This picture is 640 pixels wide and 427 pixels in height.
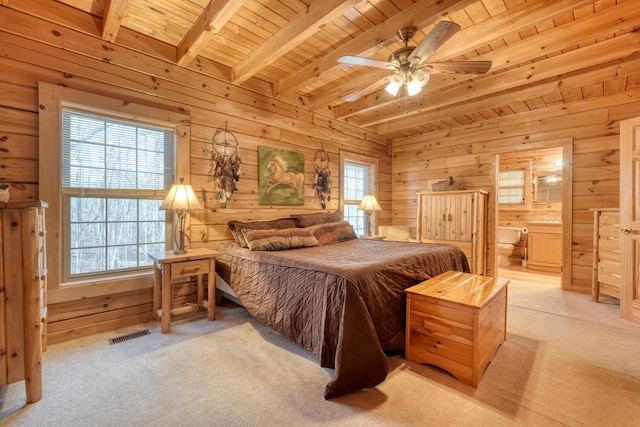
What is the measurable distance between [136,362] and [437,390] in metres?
1.94

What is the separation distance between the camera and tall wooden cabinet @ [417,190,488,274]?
4.00 metres

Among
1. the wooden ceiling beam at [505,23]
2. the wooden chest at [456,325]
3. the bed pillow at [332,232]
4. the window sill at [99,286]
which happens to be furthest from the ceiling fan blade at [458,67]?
the window sill at [99,286]

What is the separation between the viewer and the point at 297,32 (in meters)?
2.26

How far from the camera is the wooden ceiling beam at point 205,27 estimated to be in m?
1.98

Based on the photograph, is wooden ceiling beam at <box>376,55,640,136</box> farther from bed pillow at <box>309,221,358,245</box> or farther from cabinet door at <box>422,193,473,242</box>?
bed pillow at <box>309,221,358,245</box>

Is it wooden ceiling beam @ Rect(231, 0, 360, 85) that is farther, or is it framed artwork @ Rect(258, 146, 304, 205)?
framed artwork @ Rect(258, 146, 304, 205)

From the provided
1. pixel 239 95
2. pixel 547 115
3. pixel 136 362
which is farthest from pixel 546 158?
pixel 136 362

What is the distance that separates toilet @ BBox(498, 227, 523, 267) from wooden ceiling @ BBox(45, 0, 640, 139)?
8.05 ft

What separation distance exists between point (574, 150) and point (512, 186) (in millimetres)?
2133

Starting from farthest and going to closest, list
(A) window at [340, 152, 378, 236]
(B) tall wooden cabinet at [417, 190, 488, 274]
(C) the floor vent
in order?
(A) window at [340, 152, 378, 236]
(B) tall wooden cabinet at [417, 190, 488, 274]
(C) the floor vent

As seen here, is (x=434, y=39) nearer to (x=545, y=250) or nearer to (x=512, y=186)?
(x=545, y=250)

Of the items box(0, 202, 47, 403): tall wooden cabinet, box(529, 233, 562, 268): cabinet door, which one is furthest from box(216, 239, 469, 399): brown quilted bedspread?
box(529, 233, 562, 268): cabinet door

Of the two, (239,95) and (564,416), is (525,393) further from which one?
(239,95)

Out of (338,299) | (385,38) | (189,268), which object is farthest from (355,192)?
(338,299)
